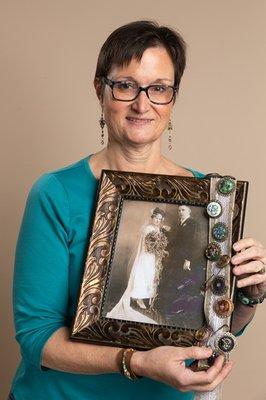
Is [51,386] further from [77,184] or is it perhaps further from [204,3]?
[204,3]

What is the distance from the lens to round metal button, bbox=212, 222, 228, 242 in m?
1.21

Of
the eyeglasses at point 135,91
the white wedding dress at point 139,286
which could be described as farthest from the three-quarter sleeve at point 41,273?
the eyeglasses at point 135,91

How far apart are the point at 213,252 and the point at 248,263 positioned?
2.7 inches

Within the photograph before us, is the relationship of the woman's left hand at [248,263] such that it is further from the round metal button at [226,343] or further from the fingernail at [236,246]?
the round metal button at [226,343]

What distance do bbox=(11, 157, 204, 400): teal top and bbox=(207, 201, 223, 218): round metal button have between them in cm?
25

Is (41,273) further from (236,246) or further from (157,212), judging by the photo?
(236,246)

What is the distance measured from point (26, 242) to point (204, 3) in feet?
3.91

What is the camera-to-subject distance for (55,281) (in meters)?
1.29

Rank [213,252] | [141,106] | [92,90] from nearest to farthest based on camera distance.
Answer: [213,252] < [141,106] < [92,90]

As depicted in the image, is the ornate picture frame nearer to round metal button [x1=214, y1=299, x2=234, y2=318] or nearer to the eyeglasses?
round metal button [x1=214, y1=299, x2=234, y2=318]

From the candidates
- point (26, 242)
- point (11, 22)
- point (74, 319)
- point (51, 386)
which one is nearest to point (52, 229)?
point (26, 242)

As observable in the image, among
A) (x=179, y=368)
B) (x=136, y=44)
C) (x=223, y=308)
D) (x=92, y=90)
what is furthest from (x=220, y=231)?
(x=92, y=90)

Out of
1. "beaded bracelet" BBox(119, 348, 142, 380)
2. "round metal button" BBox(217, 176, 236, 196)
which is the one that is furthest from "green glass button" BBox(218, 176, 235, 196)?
"beaded bracelet" BBox(119, 348, 142, 380)

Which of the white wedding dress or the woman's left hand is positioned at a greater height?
the woman's left hand
